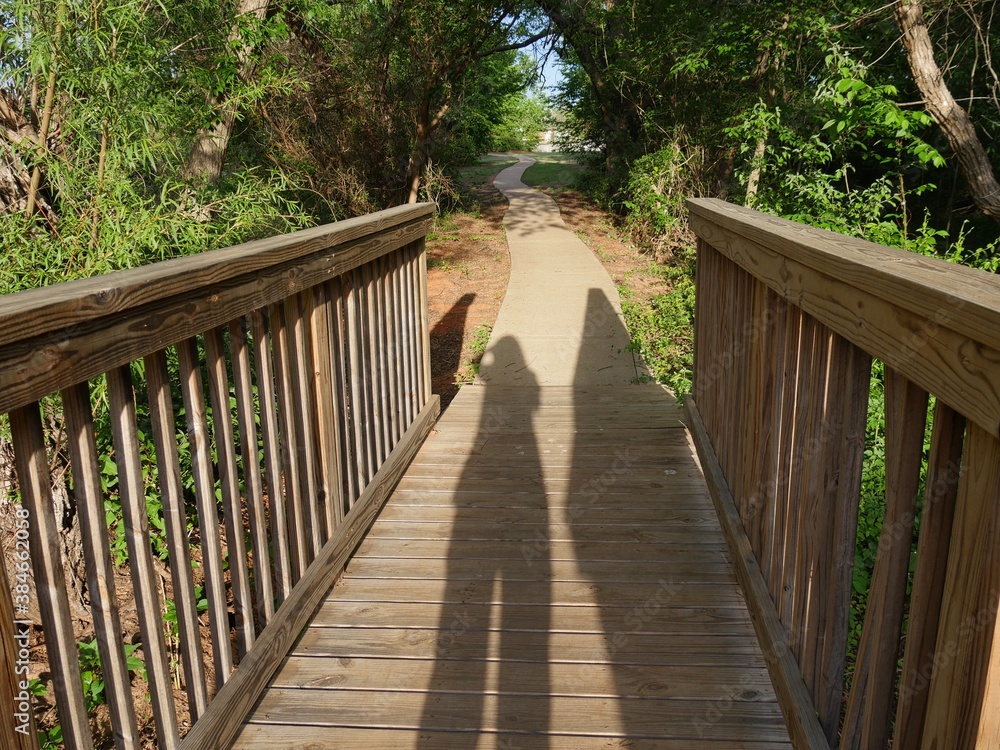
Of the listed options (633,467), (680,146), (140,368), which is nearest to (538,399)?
(633,467)

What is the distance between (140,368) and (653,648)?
9.52ft

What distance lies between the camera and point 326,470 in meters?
3.07

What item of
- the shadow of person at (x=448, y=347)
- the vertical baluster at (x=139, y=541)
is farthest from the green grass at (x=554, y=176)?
the vertical baluster at (x=139, y=541)

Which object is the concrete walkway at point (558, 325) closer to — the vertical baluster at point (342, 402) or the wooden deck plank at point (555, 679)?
the vertical baluster at point (342, 402)

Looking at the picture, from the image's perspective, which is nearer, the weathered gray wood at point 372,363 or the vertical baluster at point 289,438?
the vertical baluster at point 289,438

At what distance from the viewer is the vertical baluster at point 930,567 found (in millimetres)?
1382

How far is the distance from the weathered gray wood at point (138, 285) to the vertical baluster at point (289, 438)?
9.7 inches

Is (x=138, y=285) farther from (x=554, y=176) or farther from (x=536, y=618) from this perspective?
(x=554, y=176)

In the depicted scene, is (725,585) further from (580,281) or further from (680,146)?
(680,146)

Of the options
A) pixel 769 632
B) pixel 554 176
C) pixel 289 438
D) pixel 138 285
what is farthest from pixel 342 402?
pixel 554 176

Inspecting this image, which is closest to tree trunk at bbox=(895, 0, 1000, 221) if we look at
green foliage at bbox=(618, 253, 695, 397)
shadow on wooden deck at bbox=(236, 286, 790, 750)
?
green foliage at bbox=(618, 253, 695, 397)

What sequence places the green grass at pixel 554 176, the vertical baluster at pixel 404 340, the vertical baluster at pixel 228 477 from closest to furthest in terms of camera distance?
the vertical baluster at pixel 228 477
the vertical baluster at pixel 404 340
the green grass at pixel 554 176

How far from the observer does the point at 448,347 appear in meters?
9.07

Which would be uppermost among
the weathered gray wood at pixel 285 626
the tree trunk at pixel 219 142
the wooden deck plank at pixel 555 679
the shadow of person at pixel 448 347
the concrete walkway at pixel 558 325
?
the tree trunk at pixel 219 142
